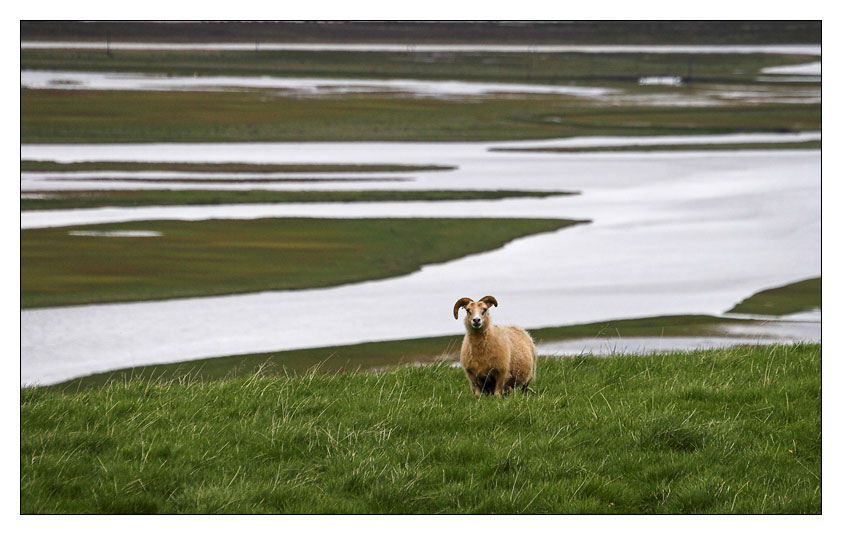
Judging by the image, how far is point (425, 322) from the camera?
28.2 m

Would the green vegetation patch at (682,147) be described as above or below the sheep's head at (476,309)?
above

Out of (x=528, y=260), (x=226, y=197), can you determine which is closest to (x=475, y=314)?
(x=528, y=260)

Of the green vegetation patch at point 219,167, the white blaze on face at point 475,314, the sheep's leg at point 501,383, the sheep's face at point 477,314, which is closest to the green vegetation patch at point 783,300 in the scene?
the sheep's leg at point 501,383

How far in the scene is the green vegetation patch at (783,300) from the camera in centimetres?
3059

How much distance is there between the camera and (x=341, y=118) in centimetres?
7619

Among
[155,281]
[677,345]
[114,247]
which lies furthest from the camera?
[114,247]

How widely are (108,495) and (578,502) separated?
403cm

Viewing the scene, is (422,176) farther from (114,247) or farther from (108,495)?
(108,495)

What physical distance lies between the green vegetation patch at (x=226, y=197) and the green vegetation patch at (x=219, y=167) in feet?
23.8

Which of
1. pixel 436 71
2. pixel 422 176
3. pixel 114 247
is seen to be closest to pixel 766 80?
pixel 436 71

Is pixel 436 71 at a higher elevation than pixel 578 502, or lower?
higher

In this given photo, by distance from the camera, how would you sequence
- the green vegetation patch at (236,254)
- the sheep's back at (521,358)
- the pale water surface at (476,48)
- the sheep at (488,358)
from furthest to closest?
the pale water surface at (476,48) → the green vegetation patch at (236,254) → the sheep's back at (521,358) → the sheep at (488,358)

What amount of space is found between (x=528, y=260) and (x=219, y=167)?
25303 mm

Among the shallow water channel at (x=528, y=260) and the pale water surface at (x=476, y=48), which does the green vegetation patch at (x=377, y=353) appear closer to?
the shallow water channel at (x=528, y=260)
